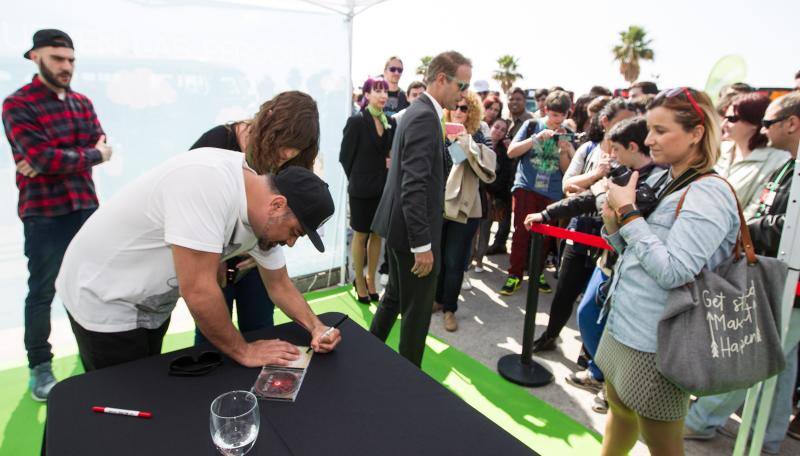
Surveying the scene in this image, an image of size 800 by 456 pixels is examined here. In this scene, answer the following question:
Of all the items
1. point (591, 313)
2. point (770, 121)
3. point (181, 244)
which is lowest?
point (591, 313)

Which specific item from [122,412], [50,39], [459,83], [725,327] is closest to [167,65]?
[50,39]

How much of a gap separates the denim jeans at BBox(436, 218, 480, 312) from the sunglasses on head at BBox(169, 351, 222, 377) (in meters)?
2.27

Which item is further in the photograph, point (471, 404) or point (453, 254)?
point (453, 254)

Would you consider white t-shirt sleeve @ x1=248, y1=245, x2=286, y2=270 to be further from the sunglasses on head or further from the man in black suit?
the man in black suit

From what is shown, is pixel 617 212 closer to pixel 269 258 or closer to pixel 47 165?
pixel 269 258

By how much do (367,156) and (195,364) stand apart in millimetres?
2507

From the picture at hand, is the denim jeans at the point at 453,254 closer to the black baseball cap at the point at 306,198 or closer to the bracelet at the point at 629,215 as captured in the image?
the bracelet at the point at 629,215

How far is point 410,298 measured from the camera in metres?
2.43

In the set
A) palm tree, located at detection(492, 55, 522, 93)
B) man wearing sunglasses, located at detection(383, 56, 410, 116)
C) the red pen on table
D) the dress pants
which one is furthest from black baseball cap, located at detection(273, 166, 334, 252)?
palm tree, located at detection(492, 55, 522, 93)

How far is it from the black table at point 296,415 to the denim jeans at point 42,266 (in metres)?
1.58

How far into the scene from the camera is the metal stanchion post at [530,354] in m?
2.73

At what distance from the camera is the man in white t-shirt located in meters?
1.27

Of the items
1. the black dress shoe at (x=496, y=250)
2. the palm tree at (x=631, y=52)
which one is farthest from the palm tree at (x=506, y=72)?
the black dress shoe at (x=496, y=250)

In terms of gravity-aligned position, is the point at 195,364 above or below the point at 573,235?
below
